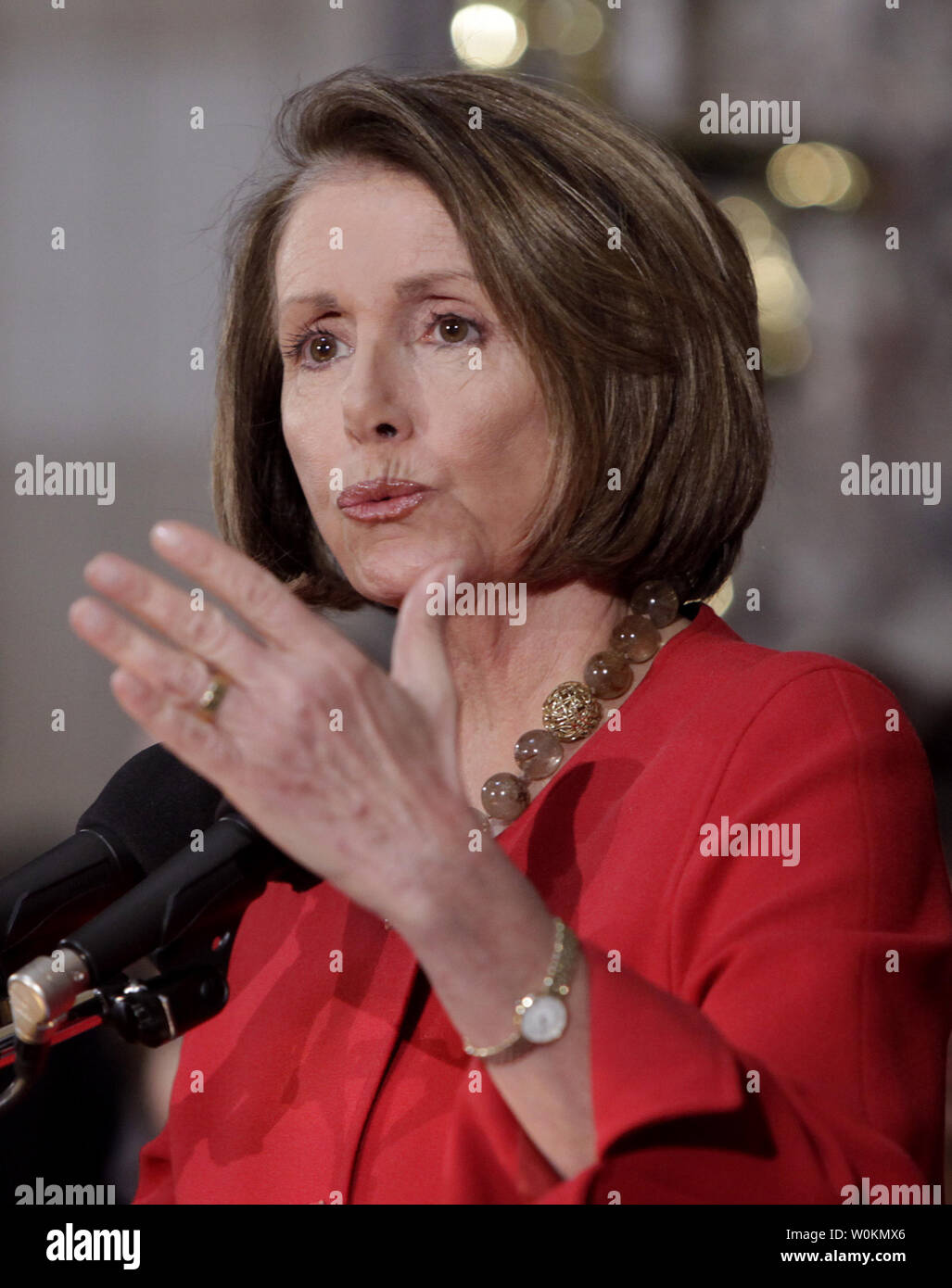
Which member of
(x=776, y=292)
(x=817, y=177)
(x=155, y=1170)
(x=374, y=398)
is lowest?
(x=155, y=1170)

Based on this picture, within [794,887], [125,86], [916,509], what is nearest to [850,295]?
[916,509]

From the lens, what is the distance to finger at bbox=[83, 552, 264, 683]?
77cm

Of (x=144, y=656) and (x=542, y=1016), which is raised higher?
(x=144, y=656)

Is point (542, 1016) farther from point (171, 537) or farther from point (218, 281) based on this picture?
point (218, 281)

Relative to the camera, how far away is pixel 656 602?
1.39m

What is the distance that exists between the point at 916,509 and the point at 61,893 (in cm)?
186

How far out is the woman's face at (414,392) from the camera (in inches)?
49.8

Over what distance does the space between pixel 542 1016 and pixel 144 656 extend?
0.99ft

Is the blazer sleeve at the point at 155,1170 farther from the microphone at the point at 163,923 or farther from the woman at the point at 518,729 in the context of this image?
the microphone at the point at 163,923

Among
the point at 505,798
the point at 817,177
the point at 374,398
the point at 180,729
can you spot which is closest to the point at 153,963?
the point at 180,729
